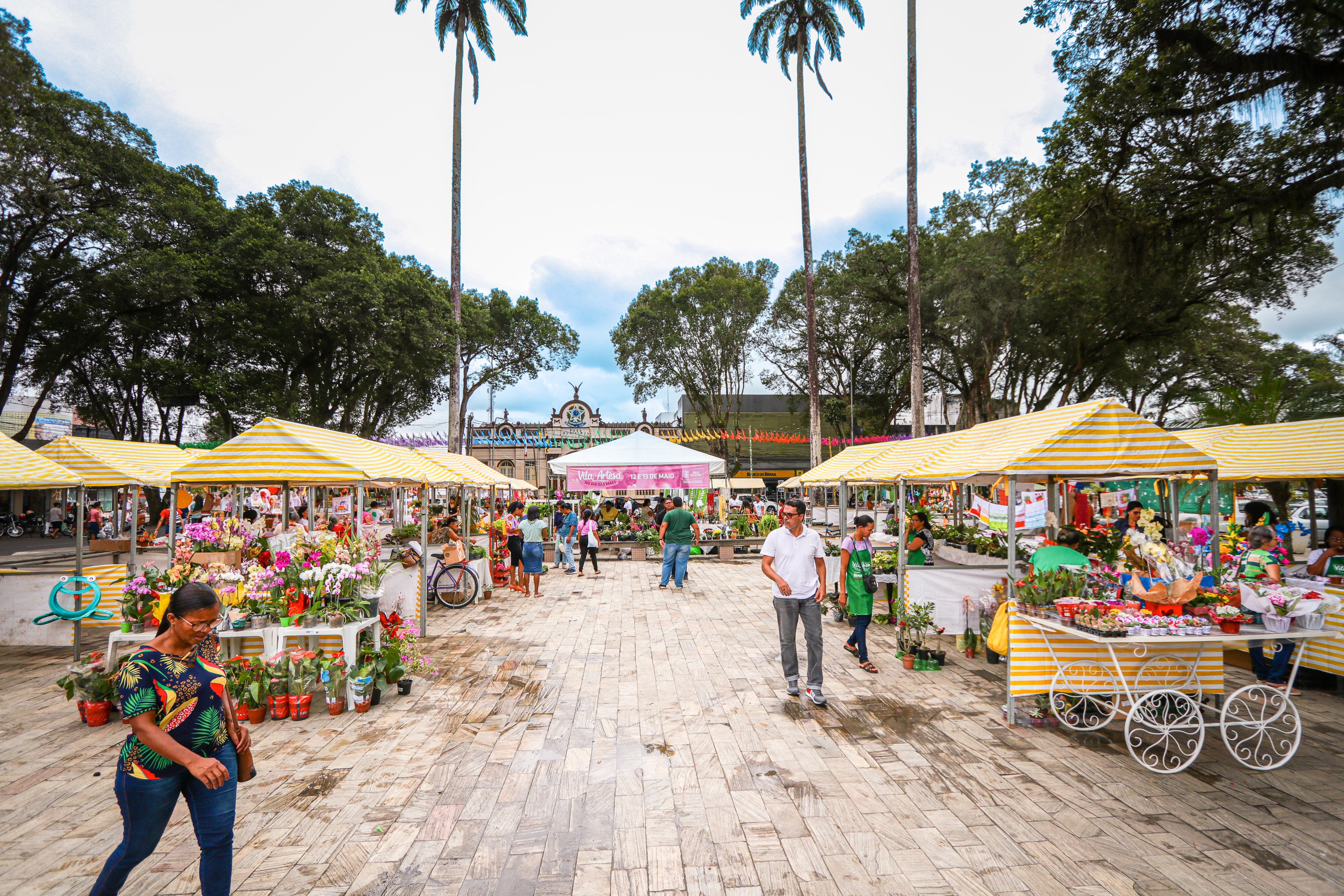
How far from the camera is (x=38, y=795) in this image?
13.4ft

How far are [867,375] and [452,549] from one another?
27.9 m

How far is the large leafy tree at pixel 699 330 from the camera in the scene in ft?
117

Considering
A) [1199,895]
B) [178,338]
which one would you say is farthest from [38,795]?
[178,338]

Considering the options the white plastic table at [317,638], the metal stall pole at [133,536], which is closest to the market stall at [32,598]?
the metal stall pole at [133,536]

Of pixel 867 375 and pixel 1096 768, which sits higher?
pixel 867 375

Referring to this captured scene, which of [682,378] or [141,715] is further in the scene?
[682,378]

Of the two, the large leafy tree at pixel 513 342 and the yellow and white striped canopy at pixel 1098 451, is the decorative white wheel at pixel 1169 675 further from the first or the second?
the large leafy tree at pixel 513 342

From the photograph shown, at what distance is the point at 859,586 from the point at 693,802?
3.61 m

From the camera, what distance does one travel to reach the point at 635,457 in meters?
15.5

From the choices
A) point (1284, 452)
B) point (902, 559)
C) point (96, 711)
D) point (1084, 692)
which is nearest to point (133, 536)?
point (96, 711)

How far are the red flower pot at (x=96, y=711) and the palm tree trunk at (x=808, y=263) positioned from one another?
19077mm

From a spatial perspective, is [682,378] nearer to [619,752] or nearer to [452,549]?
[452,549]

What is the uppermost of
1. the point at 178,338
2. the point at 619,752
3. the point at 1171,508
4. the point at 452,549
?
the point at 178,338

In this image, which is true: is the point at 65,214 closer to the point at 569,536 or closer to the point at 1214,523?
the point at 569,536
